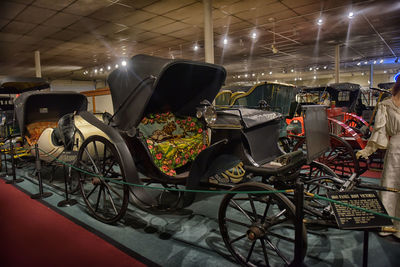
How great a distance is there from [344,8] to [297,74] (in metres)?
12.9

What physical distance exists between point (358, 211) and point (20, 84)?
683cm

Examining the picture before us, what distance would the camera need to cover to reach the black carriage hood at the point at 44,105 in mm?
4742

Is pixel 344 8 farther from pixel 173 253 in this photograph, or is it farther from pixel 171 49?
pixel 173 253

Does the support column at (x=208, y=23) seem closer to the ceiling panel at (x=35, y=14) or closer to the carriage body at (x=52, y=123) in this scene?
the carriage body at (x=52, y=123)

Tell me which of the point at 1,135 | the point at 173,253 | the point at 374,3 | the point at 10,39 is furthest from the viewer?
the point at 10,39

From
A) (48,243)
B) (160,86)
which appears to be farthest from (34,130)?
(160,86)

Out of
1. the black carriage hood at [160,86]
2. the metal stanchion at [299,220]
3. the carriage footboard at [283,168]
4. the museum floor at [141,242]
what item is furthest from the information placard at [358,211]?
the black carriage hood at [160,86]

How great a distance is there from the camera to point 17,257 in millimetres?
2318

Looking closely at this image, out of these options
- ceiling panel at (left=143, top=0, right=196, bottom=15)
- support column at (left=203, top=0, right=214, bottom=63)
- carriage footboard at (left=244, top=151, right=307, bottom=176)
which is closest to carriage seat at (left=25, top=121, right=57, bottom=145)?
ceiling panel at (left=143, top=0, right=196, bottom=15)

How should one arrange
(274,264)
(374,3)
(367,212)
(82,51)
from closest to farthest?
(367,212) → (274,264) → (374,3) → (82,51)

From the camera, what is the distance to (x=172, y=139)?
136 inches

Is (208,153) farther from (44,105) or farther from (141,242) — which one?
(44,105)

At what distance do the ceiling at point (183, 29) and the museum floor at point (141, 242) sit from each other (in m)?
4.46

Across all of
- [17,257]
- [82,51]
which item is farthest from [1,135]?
[17,257]
